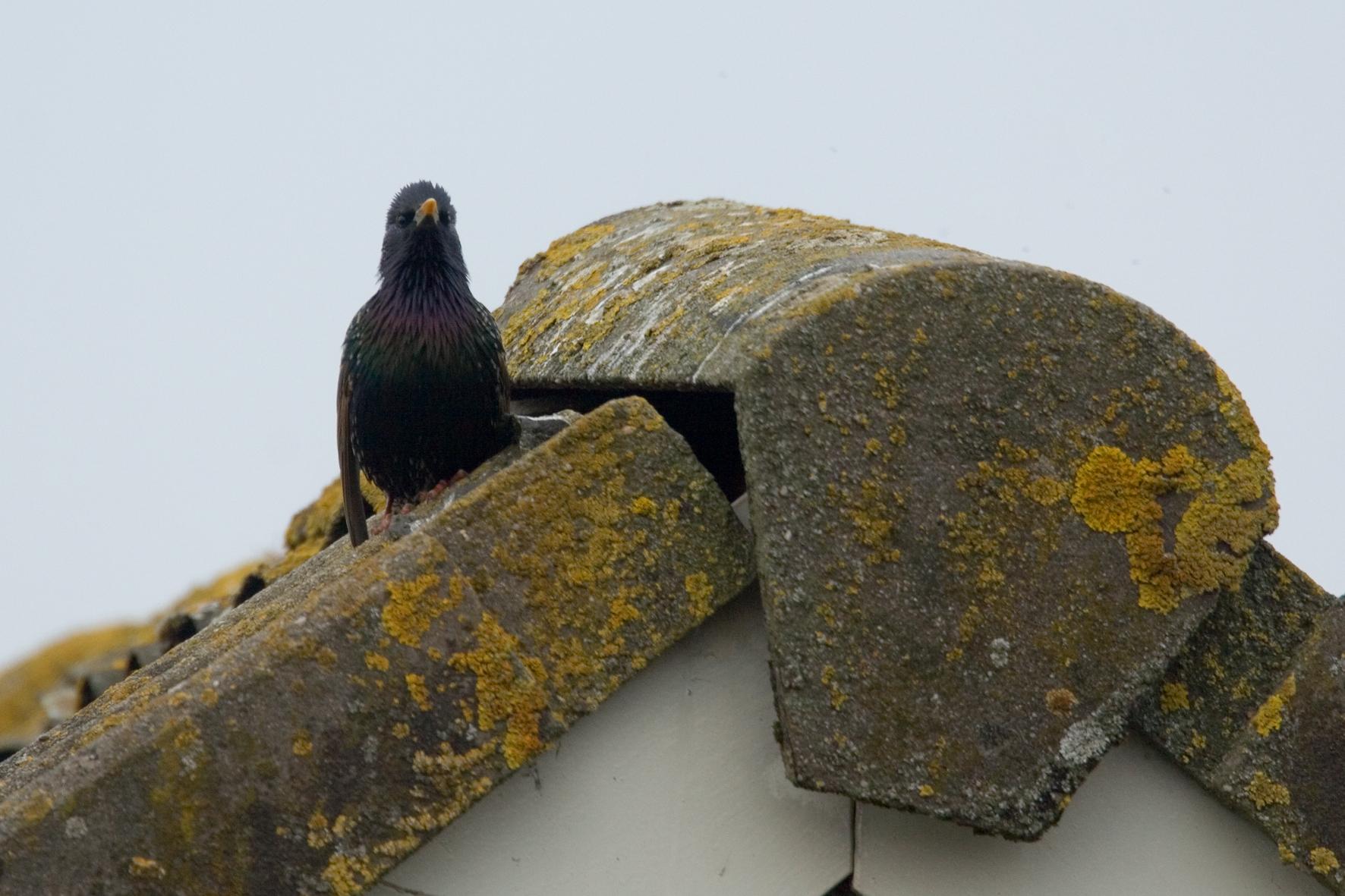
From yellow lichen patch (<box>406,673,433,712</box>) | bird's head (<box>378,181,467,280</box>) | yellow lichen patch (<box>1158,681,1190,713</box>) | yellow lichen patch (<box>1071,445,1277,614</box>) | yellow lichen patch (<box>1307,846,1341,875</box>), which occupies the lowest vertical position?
yellow lichen patch (<box>1307,846,1341,875</box>)

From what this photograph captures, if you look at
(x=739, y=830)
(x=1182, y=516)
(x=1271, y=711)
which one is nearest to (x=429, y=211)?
(x=739, y=830)

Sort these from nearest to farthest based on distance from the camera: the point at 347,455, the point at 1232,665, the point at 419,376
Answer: the point at 1232,665 < the point at 419,376 < the point at 347,455

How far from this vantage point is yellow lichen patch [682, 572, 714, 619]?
8.89 feet

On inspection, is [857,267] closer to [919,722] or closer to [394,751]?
[919,722]

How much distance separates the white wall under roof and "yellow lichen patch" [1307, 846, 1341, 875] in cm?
12

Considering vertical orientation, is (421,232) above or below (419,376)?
above

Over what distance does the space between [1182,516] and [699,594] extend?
37.9 inches

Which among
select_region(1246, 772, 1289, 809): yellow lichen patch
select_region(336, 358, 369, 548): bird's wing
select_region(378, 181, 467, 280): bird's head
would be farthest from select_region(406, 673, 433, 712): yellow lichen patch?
select_region(378, 181, 467, 280): bird's head

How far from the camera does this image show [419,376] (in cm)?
A: 430

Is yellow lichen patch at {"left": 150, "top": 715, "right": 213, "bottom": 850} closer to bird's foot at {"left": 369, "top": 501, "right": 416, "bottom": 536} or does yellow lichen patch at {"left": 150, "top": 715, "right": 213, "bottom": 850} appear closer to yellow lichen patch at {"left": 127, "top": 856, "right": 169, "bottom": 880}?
yellow lichen patch at {"left": 127, "top": 856, "right": 169, "bottom": 880}

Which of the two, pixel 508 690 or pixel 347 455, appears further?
pixel 347 455

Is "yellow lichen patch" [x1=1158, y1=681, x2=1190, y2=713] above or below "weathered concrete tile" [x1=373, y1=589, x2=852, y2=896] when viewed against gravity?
below

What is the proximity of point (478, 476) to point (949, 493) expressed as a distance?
1.33 meters

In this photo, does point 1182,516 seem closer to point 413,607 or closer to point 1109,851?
point 1109,851
